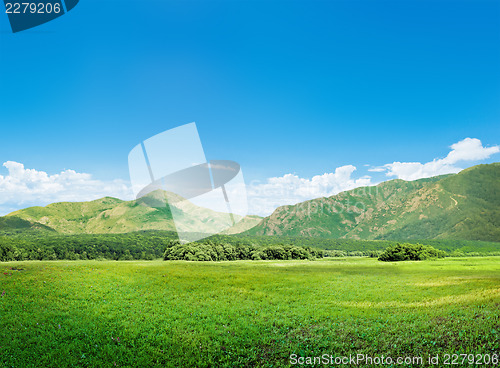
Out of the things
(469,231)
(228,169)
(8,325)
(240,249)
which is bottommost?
(469,231)

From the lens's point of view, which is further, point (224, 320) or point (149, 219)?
point (149, 219)

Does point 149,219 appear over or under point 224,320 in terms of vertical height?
over

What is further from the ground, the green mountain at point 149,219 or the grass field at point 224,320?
the green mountain at point 149,219

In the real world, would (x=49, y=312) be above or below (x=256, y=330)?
above

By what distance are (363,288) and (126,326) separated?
48.0 ft

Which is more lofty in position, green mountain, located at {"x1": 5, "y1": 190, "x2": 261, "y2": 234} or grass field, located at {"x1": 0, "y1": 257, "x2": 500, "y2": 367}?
green mountain, located at {"x1": 5, "y1": 190, "x2": 261, "y2": 234}

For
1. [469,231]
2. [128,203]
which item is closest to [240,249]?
[128,203]

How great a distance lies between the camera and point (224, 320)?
12.2 m

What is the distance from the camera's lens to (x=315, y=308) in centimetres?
1387

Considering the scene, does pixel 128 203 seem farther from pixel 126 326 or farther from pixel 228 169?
pixel 126 326

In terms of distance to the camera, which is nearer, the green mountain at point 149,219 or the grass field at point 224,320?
the grass field at point 224,320

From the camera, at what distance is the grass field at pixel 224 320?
9.26 m

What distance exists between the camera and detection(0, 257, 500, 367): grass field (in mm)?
9258

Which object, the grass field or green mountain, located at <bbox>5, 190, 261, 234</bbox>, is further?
green mountain, located at <bbox>5, 190, 261, 234</bbox>
